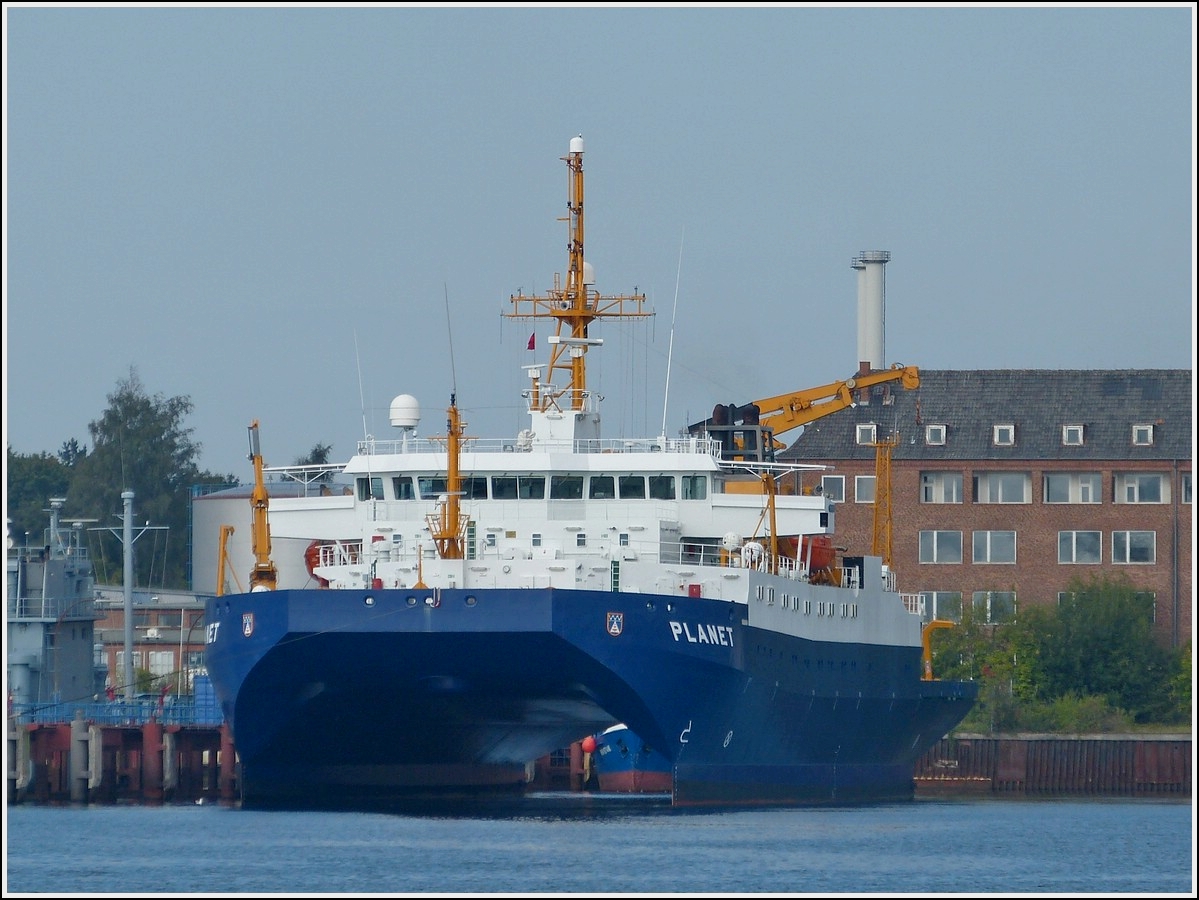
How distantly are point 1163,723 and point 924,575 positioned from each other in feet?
37.3

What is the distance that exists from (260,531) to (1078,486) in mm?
41968

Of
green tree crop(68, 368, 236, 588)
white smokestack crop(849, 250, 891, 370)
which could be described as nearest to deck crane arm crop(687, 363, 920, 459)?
white smokestack crop(849, 250, 891, 370)

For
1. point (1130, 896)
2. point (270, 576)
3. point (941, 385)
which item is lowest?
point (1130, 896)

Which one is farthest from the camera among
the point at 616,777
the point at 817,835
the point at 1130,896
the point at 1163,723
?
the point at 1163,723

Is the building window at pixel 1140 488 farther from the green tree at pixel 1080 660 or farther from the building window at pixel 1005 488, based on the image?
the green tree at pixel 1080 660

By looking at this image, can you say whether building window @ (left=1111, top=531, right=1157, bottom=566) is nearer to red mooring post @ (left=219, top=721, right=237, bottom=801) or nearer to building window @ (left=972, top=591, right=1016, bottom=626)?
building window @ (left=972, top=591, right=1016, bottom=626)

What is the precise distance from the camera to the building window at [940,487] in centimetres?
8506

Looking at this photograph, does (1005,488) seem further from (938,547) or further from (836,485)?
(836,485)

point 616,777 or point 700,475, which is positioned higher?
point 700,475

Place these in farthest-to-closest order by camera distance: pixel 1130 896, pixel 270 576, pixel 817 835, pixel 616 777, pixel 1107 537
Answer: pixel 1107 537, pixel 616 777, pixel 270 576, pixel 817 835, pixel 1130 896

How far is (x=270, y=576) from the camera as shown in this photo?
157 feet

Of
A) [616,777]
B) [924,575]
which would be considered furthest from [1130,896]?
[924,575]

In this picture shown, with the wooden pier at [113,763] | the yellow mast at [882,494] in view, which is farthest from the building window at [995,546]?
the wooden pier at [113,763]

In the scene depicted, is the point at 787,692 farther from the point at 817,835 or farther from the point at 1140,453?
the point at 1140,453
